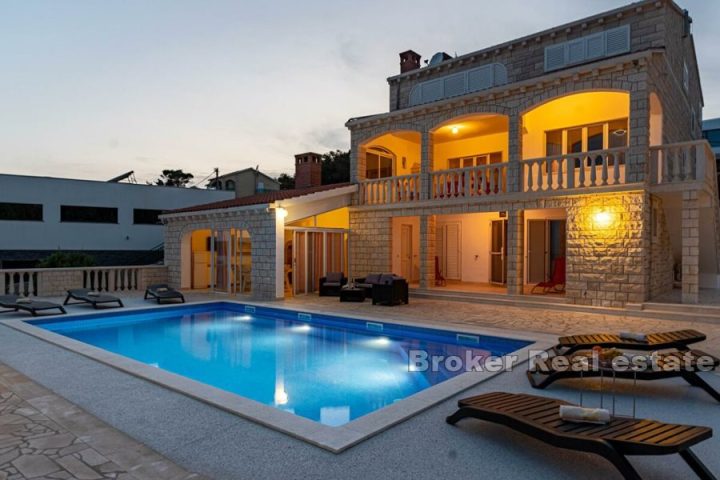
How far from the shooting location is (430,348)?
8570 millimetres

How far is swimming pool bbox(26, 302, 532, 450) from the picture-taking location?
6.17 m

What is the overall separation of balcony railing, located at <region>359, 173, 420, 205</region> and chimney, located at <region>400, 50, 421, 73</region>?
589 cm

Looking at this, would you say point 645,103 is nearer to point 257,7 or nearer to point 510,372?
point 510,372

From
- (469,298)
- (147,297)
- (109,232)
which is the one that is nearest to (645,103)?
(469,298)

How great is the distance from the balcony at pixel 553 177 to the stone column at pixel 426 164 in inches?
1.4

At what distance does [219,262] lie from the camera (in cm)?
1628

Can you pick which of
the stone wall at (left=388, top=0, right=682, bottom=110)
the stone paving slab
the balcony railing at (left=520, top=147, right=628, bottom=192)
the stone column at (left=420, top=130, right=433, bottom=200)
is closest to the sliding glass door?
the stone column at (left=420, top=130, right=433, bottom=200)

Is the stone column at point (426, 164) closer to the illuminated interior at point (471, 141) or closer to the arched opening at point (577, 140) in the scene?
the illuminated interior at point (471, 141)

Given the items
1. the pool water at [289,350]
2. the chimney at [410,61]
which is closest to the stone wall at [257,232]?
the pool water at [289,350]

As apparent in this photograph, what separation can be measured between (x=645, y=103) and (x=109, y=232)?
26.7 metres

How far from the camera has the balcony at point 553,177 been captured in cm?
1101

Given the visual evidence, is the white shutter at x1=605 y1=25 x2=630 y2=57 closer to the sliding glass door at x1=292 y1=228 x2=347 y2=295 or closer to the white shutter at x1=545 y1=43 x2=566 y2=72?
the white shutter at x1=545 y1=43 x2=566 y2=72

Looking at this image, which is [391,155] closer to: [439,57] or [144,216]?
[439,57]

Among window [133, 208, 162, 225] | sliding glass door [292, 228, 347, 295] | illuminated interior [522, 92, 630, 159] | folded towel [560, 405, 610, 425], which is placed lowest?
folded towel [560, 405, 610, 425]
